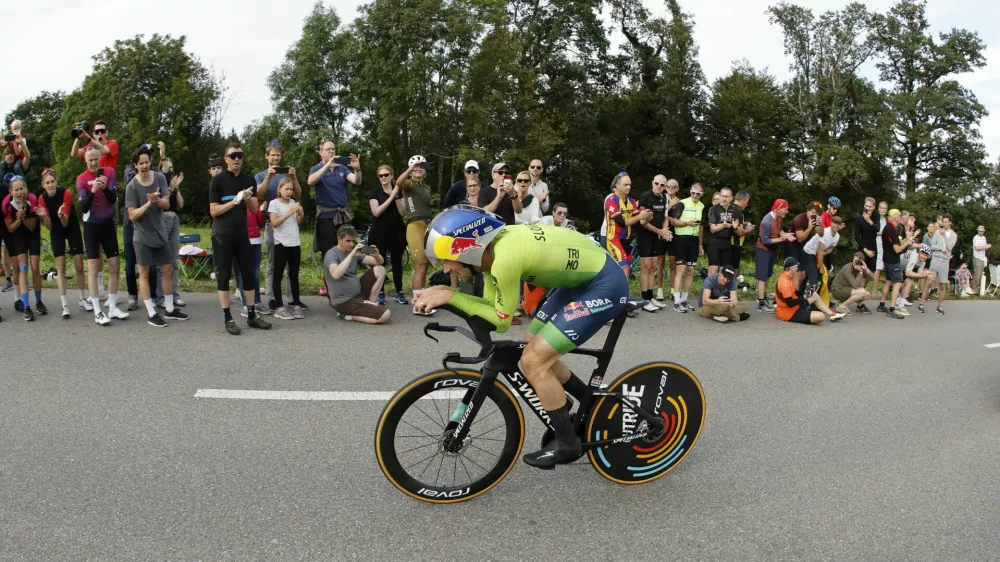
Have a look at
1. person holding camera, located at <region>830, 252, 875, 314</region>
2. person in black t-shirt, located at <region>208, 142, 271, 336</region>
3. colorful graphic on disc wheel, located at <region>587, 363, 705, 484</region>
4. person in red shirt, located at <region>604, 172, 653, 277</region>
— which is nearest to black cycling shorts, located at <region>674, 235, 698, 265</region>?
person in red shirt, located at <region>604, 172, 653, 277</region>

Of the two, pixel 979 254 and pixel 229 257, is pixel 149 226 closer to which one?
pixel 229 257

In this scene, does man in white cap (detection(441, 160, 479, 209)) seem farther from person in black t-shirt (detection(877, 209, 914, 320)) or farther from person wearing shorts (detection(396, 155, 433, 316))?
person in black t-shirt (detection(877, 209, 914, 320))

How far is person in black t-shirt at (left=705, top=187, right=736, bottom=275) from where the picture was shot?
34.5 feet

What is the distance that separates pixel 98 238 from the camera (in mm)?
8078

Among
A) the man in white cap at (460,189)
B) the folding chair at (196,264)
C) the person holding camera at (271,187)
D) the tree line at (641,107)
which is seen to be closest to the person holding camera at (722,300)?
the man in white cap at (460,189)

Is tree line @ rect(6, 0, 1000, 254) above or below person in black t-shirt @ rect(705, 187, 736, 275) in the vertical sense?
above

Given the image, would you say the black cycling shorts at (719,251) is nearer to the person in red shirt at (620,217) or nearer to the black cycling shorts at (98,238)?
the person in red shirt at (620,217)

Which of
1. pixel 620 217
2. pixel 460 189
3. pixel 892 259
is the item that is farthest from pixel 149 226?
pixel 892 259

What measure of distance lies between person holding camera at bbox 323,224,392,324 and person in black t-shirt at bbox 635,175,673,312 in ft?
13.6

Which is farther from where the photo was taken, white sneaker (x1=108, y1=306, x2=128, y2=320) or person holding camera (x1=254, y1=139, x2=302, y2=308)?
person holding camera (x1=254, y1=139, x2=302, y2=308)

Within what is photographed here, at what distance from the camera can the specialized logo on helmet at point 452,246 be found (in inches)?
135

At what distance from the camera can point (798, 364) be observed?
7.42m

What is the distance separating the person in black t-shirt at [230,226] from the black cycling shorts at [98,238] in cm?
146

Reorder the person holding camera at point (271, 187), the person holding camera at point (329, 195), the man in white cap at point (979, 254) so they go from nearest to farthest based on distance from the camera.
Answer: the person holding camera at point (271, 187) → the person holding camera at point (329, 195) → the man in white cap at point (979, 254)
